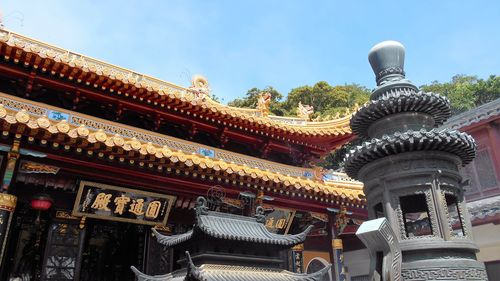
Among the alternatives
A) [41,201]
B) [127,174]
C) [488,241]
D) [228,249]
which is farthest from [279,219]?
[488,241]

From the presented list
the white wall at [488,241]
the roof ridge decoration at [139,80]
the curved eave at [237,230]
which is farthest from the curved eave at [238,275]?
the white wall at [488,241]

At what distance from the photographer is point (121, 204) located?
891cm

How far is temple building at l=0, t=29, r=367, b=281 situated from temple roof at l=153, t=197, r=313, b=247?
0.04 m

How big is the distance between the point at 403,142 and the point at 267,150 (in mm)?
7612

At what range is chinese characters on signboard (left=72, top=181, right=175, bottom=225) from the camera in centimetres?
852

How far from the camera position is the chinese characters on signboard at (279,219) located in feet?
35.7

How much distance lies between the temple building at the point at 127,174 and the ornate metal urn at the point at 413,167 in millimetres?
2582

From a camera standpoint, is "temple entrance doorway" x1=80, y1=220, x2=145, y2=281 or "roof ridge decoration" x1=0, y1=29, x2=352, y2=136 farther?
"temple entrance doorway" x1=80, y1=220, x2=145, y2=281

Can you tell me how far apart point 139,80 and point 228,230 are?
621cm

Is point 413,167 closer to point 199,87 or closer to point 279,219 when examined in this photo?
point 279,219

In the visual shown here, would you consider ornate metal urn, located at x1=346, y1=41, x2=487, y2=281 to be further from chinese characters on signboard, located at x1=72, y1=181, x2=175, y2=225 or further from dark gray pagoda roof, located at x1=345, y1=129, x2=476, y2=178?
chinese characters on signboard, located at x1=72, y1=181, x2=175, y2=225

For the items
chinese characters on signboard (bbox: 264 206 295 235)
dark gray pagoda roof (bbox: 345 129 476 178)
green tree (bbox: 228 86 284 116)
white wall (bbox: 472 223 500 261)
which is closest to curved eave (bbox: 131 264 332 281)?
dark gray pagoda roof (bbox: 345 129 476 178)

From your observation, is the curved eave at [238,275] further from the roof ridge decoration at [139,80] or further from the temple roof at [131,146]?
the roof ridge decoration at [139,80]

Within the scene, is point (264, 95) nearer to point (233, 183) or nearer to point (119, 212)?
point (233, 183)
